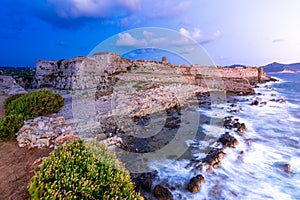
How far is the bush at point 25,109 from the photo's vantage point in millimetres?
6918

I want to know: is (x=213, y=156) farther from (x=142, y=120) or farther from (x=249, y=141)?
(x=142, y=120)

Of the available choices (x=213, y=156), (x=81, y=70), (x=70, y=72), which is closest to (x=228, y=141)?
(x=213, y=156)

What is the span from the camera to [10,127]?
6980 millimetres

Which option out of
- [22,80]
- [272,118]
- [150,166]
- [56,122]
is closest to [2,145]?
[56,122]

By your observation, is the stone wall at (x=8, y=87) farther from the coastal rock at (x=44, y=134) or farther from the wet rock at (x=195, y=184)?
the wet rock at (x=195, y=184)

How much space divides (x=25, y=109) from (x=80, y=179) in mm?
7626

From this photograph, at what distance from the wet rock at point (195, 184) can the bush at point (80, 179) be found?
3018 millimetres

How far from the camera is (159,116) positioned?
1402 centimetres

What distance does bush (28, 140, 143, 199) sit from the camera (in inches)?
124

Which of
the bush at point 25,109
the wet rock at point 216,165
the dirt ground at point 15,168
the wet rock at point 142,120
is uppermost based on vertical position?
the bush at point 25,109

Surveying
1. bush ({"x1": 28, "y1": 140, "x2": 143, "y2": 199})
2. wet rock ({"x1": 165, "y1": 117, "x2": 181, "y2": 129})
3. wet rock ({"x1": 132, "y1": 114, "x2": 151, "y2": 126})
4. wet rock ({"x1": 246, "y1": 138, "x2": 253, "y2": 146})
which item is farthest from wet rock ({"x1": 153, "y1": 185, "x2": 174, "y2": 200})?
wet rock ({"x1": 246, "y1": 138, "x2": 253, "y2": 146})

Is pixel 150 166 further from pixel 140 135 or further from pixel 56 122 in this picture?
pixel 56 122

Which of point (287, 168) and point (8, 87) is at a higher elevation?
point (8, 87)

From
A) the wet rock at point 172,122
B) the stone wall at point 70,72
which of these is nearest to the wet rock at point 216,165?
the wet rock at point 172,122
